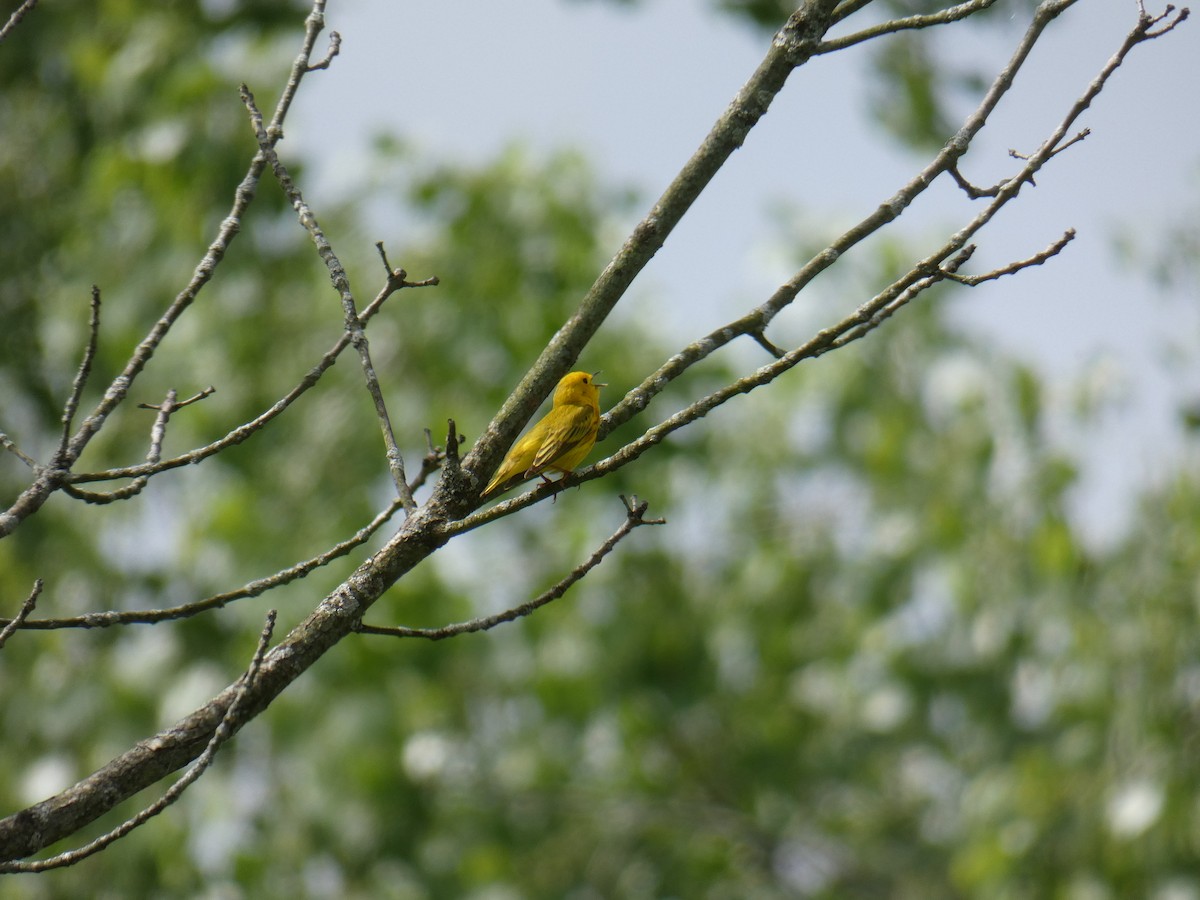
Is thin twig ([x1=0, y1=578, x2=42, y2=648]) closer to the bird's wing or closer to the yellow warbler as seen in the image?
the yellow warbler

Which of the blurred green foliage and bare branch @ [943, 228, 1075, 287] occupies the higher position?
the blurred green foliage

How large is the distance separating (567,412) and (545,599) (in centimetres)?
134

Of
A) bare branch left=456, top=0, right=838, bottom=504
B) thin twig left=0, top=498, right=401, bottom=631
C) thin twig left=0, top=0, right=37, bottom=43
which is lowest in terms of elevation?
thin twig left=0, top=498, right=401, bottom=631

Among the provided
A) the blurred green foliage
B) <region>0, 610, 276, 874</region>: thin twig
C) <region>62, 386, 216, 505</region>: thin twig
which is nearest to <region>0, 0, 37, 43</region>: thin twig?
<region>62, 386, 216, 505</region>: thin twig

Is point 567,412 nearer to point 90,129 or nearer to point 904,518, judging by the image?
point 90,129

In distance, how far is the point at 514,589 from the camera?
12.1 m

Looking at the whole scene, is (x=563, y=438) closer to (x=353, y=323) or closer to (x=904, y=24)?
(x=353, y=323)

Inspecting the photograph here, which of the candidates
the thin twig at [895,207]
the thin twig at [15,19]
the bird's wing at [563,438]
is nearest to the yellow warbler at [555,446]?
the bird's wing at [563,438]

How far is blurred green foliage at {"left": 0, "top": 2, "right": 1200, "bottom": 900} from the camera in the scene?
8.00 m

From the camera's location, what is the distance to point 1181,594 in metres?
7.87

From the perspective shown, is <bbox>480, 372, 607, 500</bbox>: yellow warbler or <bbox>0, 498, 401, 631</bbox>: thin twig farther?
<bbox>480, 372, 607, 500</bbox>: yellow warbler

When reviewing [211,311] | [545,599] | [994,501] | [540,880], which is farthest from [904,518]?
[545,599]

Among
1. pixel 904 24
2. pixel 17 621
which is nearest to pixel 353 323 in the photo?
pixel 17 621

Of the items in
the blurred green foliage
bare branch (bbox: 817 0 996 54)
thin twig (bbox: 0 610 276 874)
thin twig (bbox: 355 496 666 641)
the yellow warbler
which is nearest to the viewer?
thin twig (bbox: 0 610 276 874)
